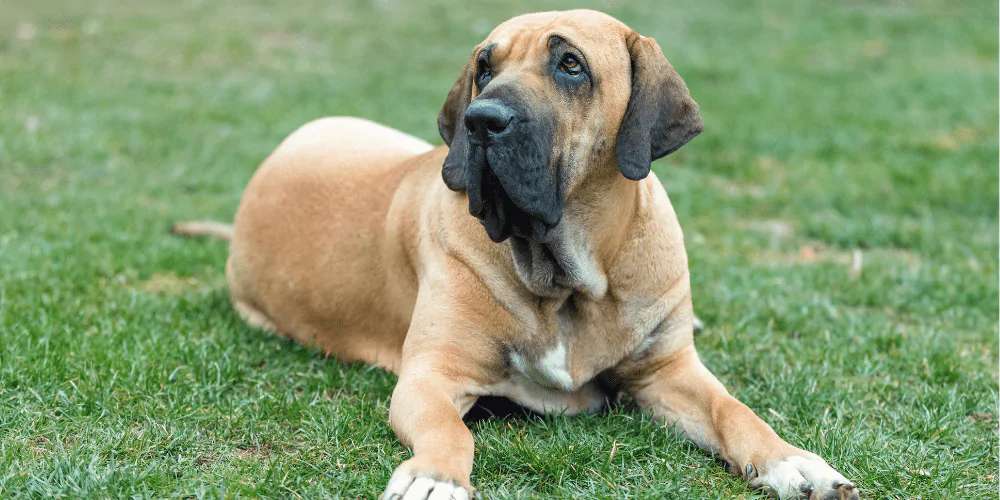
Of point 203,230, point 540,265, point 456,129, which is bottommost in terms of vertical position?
point 203,230

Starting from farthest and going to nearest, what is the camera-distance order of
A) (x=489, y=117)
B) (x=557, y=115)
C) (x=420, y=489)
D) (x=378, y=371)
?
(x=378, y=371) → (x=557, y=115) → (x=489, y=117) → (x=420, y=489)

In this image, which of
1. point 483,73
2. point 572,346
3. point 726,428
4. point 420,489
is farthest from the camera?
point 572,346

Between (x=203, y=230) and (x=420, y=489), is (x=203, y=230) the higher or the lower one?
the lower one

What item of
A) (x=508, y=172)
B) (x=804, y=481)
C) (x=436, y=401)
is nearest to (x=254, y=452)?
(x=436, y=401)

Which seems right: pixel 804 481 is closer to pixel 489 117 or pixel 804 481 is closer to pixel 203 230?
pixel 489 117

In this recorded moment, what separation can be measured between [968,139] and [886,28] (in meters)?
5.63

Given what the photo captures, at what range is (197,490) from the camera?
2957 mm

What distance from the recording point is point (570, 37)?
329cm

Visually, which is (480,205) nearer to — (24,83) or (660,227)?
(660,227)

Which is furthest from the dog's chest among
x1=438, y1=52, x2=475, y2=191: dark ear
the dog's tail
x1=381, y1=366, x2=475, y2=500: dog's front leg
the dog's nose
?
the dog's tail

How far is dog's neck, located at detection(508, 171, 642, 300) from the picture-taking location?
136 inches

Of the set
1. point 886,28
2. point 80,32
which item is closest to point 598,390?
point 80,32

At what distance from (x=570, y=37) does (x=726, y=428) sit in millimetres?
1459

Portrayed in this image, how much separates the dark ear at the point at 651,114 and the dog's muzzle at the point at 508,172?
293mm
